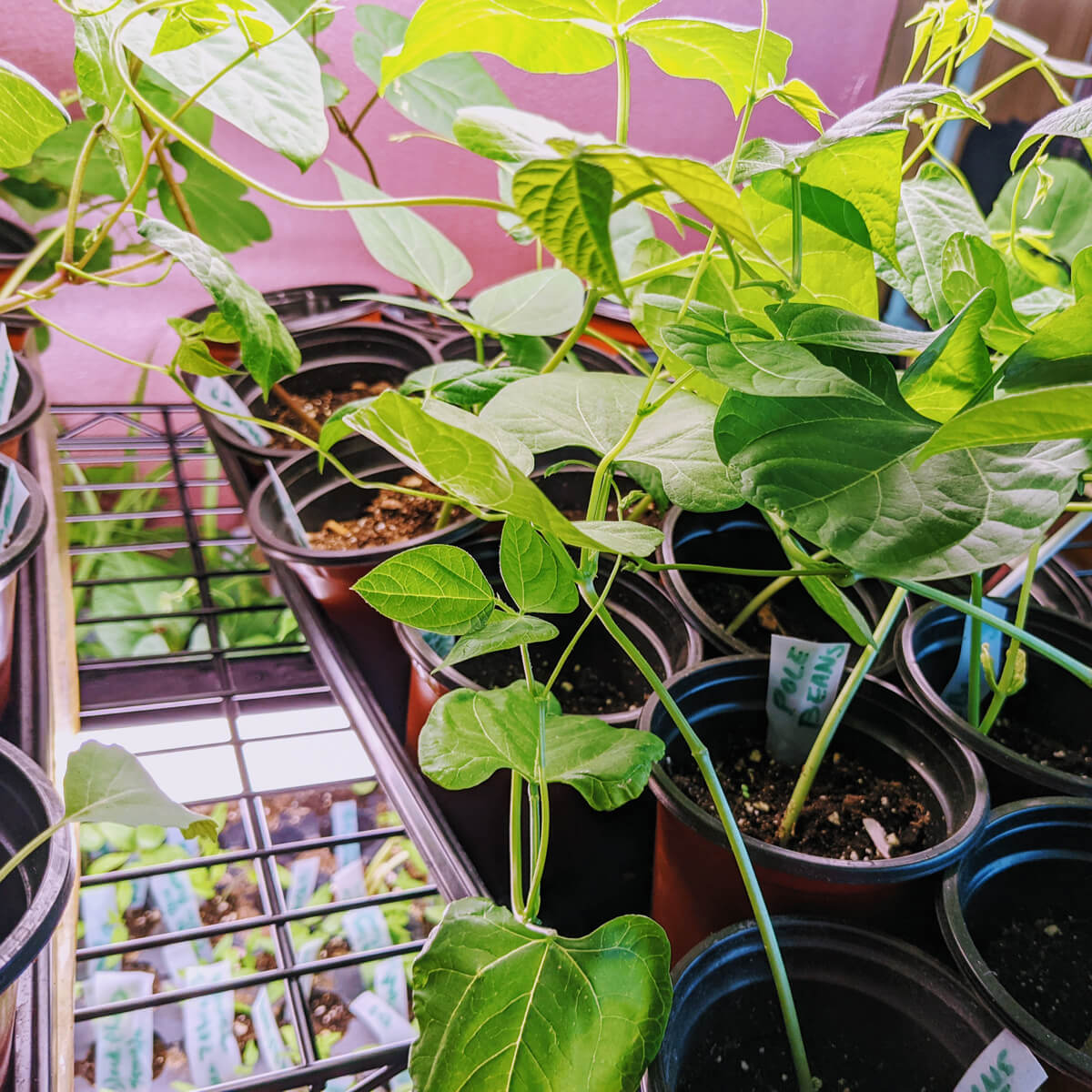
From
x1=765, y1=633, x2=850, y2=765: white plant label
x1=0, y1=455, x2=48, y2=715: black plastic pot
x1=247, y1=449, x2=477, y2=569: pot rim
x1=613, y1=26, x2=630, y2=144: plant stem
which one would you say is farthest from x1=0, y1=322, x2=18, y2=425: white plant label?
x1=765, y1=633, x2=850, y2=765: white plant label

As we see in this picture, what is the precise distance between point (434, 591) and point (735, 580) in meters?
0.54

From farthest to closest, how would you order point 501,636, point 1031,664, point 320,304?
point 320,304
point 1031,664
point 501,636

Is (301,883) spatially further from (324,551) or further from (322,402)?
(322,402)

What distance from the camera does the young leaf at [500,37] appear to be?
1.29 feet

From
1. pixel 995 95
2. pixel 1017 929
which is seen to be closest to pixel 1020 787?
pixel 1017 929

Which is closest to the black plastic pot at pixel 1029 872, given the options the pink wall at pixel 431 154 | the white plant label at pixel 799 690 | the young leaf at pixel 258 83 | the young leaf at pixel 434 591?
the white plant label at pixel 799 690

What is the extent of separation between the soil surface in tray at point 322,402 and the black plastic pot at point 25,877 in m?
0.60

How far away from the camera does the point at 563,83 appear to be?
3.74ft

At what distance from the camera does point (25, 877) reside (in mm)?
428

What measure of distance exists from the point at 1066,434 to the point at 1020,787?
17.8 inches

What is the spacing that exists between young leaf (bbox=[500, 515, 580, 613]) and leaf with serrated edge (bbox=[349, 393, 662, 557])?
3.1 inches

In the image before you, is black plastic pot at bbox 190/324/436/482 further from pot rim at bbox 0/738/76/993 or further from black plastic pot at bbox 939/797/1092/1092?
black plastic pot at bbox 939/797/1092/1092

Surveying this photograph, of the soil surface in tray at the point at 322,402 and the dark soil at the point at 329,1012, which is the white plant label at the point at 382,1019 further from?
the soil surface in tray at the point at 322,402

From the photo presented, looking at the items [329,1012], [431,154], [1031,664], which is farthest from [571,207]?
[431,154]
